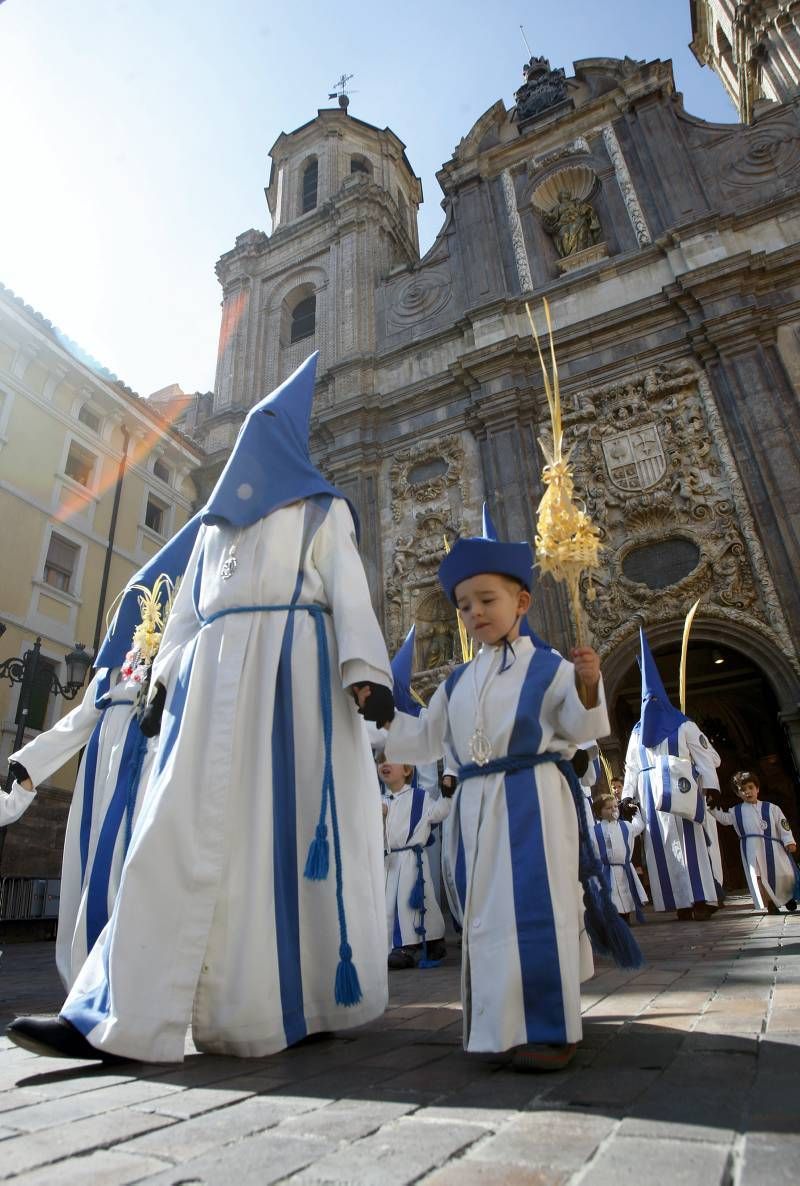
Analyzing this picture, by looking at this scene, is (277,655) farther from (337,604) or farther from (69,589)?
(69,589)

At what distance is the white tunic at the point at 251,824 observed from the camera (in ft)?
7.51

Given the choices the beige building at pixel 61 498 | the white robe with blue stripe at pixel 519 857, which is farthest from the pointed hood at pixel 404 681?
the beige building at pixel 61 498

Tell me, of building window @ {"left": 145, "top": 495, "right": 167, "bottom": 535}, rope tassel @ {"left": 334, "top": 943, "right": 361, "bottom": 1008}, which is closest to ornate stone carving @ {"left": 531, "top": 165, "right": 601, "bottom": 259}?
building window @ {"left": 145, "top": 495, "right": 167, "bottom": 535}

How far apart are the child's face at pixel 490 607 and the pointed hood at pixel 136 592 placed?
245 cm

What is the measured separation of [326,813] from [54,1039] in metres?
1.04

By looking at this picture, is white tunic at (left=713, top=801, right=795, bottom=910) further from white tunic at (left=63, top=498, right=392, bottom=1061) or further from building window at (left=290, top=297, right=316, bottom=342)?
building window at (left=290, top=297, right=316, bottom=342)

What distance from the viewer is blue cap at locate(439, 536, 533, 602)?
2.72 metres

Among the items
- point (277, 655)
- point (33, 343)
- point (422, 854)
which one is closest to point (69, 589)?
point (33, 343)

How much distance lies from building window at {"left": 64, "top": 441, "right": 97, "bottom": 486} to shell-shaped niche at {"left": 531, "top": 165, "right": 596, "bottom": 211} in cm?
1242

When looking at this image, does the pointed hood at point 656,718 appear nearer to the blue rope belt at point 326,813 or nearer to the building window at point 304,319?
the blue rope belt at point 326,813

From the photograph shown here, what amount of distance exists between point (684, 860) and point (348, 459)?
437 inches

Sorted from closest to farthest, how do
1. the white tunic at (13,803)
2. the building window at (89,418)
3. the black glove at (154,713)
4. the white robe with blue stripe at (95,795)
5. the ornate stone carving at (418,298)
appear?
the black glove at (154,713) → the white robe with blue stripe at (95,795) → the white tunic at (13,803) → the ornate stone carving at (418,298) → the building window at (89,418)

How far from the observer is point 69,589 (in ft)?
55.0

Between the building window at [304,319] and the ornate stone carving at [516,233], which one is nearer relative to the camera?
the ornate stone carving at [516,233]
